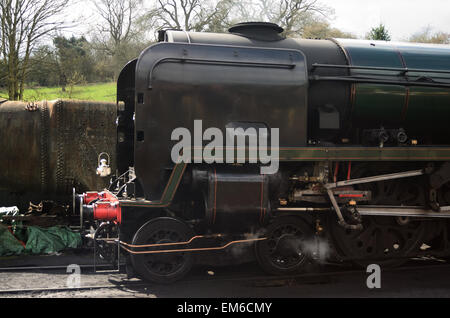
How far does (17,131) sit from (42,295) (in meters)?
4.02

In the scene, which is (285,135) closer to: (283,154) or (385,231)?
(283,154)

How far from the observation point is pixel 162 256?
5.26 metres

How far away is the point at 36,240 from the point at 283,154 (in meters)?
4.53

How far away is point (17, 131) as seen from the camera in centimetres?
812

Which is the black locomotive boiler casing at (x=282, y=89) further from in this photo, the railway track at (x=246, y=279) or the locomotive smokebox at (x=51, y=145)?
the locomotive smokebox at (x=51, y=145)

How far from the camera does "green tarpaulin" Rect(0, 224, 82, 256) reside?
23.4 ft

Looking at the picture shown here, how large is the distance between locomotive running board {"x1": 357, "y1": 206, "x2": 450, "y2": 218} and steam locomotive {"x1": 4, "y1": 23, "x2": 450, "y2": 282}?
0.7 inches

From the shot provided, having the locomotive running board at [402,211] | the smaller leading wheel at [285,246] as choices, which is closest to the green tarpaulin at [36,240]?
the smaller leading wheel at [285,246]

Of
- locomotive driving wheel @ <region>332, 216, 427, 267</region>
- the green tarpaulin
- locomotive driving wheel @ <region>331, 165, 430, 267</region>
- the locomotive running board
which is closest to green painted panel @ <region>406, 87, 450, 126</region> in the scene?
locomotive driving wheel @ <region>331, 165, 430, 267</region>

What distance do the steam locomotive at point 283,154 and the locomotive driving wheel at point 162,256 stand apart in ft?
0.04

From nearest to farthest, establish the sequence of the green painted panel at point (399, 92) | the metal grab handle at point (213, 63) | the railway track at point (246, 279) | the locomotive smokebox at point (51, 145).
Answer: the metal grab handle at point (213, 63) → the railway track at point (246, 279) → the green painted panel at point (399, 92) → the locomotive smokebox at point (51, 145)

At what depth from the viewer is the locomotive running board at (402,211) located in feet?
18.9

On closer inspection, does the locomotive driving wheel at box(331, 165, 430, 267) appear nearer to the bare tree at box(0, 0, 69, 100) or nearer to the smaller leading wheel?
the smaller leading wheel
